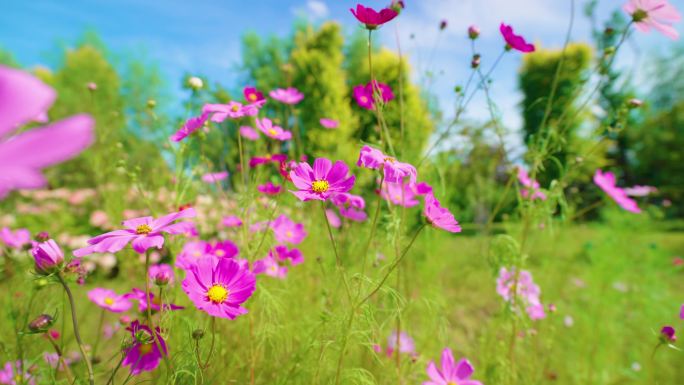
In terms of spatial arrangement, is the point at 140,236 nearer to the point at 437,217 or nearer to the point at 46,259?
the point at 46,259

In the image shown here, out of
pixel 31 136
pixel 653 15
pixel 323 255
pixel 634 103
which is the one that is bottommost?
pixel 323 255

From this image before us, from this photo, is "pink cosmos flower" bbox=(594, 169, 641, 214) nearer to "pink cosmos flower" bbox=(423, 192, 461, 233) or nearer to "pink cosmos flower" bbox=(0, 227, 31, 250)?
"pink cosmos flower" bbox=(423, 192, 461, 233)

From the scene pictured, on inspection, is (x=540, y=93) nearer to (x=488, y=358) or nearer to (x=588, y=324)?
(x=588, y=324)

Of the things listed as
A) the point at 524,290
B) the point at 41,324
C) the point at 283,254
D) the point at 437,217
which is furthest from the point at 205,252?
the point at 524,290

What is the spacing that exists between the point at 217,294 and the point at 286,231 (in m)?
0.58

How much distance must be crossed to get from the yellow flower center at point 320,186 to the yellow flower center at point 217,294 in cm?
23

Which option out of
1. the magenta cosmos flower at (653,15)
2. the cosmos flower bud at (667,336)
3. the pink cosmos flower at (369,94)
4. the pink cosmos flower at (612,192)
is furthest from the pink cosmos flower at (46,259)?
the pink cosmos flower at (612,192)

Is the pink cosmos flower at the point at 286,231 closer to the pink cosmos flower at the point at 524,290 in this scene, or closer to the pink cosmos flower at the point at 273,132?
the pink cosmos flower at the point at 273,132

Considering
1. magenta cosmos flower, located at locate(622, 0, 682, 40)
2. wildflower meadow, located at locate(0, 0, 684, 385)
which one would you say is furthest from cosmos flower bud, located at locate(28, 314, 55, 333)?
magenta cosmos flower, located at locate(622, 0, 682, 40)

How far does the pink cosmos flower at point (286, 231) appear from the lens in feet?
3.61

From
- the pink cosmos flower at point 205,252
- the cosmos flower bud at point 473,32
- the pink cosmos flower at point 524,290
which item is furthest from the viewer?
the pink cosmos flower at point 524,290

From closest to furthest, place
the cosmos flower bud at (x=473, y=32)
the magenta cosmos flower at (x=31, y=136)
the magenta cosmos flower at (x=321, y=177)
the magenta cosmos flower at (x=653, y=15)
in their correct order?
the magenta cosmos flower at (x=31, y=136), the magenta cosmos flower at (x=321, y=177), the magenta cosmos flower at (x=653, y=15), the cosmos flower bud at (x=473, y=32)

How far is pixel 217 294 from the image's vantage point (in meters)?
0.61

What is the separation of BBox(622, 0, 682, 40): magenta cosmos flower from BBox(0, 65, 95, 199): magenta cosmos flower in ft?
3.76
